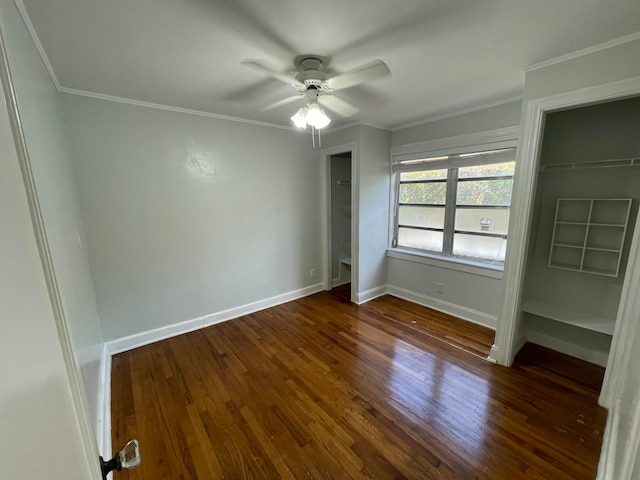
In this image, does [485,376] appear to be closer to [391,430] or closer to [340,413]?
[391,430]

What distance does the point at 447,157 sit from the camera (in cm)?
316

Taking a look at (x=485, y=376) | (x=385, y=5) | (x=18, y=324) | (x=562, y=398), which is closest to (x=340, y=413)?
(x=485, y=376)

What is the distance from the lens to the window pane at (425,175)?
10.8ft

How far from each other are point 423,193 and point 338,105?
5.68 feet

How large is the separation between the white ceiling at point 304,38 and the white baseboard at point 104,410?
2302 mm

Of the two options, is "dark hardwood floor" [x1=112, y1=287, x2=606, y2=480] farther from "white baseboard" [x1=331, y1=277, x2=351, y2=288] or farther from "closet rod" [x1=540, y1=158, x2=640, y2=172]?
"closet rod" [x1=540, y1=158, x2=640, y2=172]

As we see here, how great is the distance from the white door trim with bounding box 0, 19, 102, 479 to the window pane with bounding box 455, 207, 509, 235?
11.1 feet

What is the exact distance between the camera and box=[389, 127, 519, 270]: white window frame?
2.71 metres

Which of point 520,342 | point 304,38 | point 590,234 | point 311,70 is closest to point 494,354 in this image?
point 520,342

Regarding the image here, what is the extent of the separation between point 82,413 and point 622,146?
3.49m

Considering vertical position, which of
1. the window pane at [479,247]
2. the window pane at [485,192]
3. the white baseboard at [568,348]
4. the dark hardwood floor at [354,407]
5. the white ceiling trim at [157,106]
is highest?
the white ceiling trim at [157,106]

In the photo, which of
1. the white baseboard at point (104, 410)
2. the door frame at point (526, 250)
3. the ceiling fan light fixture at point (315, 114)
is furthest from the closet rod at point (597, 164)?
the white baseboard at point (104, 410)

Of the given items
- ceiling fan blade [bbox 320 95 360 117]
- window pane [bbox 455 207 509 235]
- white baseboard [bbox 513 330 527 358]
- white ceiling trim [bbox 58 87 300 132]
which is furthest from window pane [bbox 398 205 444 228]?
white ceiling trim [bbox 58 87 300 132]

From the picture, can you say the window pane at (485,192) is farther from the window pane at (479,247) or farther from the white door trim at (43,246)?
the white door trim at (43,246)
